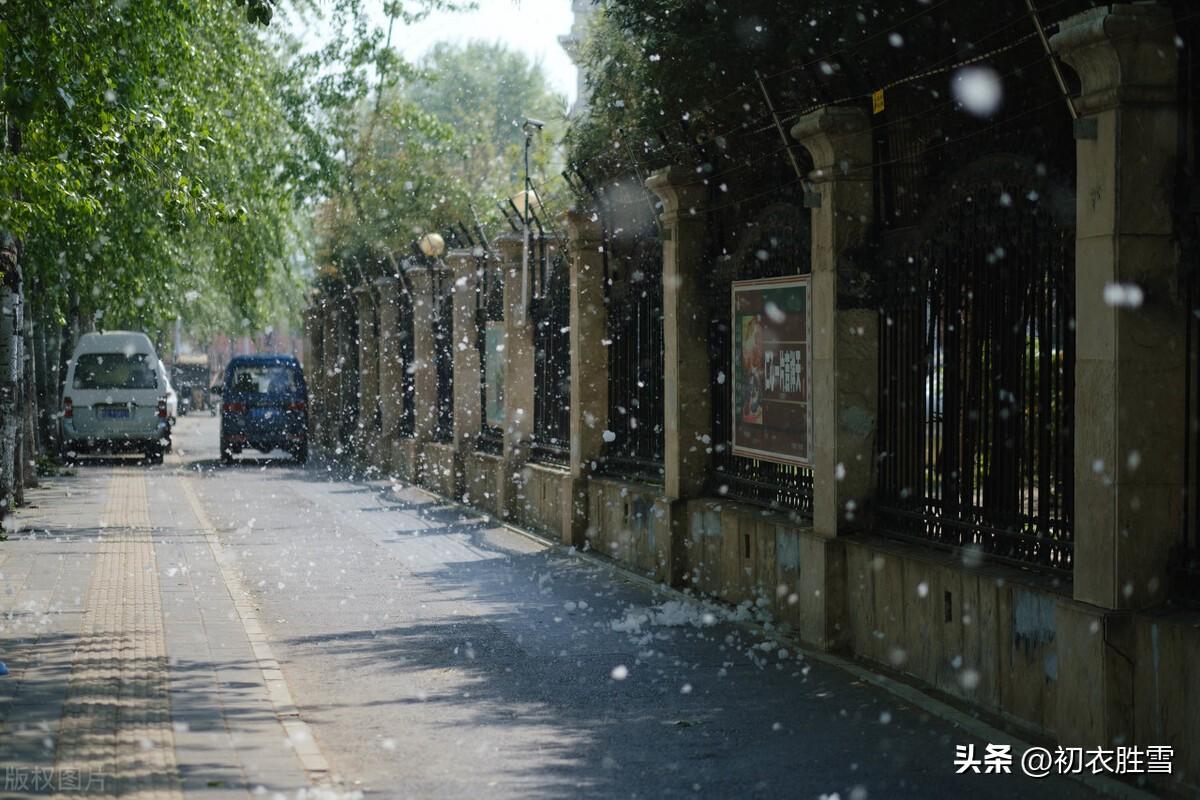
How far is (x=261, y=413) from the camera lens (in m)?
33.4

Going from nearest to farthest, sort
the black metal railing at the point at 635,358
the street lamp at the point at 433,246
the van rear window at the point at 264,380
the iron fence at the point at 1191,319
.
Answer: the iron fence at the point at 1191,319, the black metal railing at the point at 635,358, the street lamp at the point at 433,246, the van rear window at the point at 264,380

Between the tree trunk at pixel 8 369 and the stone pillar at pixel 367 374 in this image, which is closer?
the tree trunk at pixel 8 369

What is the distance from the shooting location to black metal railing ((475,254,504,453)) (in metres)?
21.2

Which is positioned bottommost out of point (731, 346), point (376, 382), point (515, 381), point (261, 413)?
point (261, 413)

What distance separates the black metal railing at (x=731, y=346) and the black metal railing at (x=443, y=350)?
1099 centimetres

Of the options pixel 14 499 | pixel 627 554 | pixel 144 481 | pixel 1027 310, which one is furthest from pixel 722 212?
pixel 144 481

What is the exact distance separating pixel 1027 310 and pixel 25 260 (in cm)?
1710

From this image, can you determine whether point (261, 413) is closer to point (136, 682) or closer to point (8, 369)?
point (8, 369)

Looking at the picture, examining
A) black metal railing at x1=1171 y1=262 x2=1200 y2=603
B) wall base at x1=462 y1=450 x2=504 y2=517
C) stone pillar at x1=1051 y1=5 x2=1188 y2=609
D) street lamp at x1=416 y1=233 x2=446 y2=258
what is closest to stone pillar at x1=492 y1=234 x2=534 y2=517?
wall base at x1=462 y1=450 x2=504 y2=517

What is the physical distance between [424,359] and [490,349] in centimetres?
447

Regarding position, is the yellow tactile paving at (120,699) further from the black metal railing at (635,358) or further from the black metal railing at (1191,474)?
the black metal railing at (635,358)

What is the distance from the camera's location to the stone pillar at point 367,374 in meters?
32.0

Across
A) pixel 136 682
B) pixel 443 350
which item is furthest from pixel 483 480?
pixel 136 682

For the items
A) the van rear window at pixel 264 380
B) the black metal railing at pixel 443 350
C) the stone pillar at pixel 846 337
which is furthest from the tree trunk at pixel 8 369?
the van rear window at pixel 264 380
